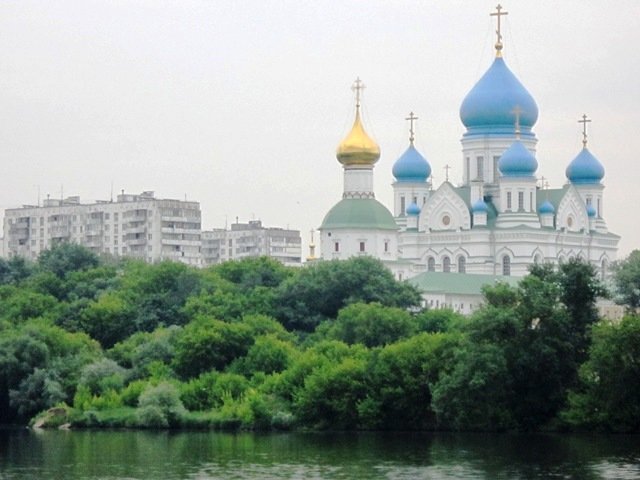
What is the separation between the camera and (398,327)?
183 ft

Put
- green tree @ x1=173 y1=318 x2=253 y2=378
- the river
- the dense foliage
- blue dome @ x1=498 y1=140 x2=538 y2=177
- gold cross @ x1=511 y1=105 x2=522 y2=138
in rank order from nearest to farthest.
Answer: the river → the dense foliage → green tree @ x1=173 y1=318 x2=253 y2=378 → blue dome @ x1=498 y1=140 x2=538 y2=177 → gold cross @ x1=511 y1=105 x2=522 y2=138

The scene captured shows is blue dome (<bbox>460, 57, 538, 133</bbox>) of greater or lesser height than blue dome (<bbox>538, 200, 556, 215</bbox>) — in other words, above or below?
above

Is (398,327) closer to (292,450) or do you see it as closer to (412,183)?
(292,450)

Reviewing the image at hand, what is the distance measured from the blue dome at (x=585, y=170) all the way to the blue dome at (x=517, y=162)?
19.7 ft

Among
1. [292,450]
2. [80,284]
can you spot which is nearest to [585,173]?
[80,284]

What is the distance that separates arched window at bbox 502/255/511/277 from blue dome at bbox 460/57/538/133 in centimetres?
522

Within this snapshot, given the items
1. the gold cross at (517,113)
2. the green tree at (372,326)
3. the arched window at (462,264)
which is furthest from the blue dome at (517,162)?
the green tree at (372,326)

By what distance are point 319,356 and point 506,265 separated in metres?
35.4

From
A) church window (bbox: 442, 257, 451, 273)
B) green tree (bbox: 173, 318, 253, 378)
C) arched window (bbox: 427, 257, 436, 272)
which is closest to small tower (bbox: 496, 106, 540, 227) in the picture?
church window (bbox: 442, 257, 451, 273)

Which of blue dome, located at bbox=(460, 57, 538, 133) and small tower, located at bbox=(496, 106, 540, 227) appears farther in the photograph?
blue dome, located at bbox=(460, 57, 538, 133)

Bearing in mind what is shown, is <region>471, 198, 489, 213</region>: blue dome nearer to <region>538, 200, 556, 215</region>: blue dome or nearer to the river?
<region>538, 200, 556, 215</region>: blue dome

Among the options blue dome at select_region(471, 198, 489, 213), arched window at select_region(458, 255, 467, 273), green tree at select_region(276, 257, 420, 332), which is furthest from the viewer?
arched window at select_region(458, 255, 467, 273)

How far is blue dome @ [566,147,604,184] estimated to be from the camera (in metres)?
90.9

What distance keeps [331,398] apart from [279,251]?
8928 centimetres
